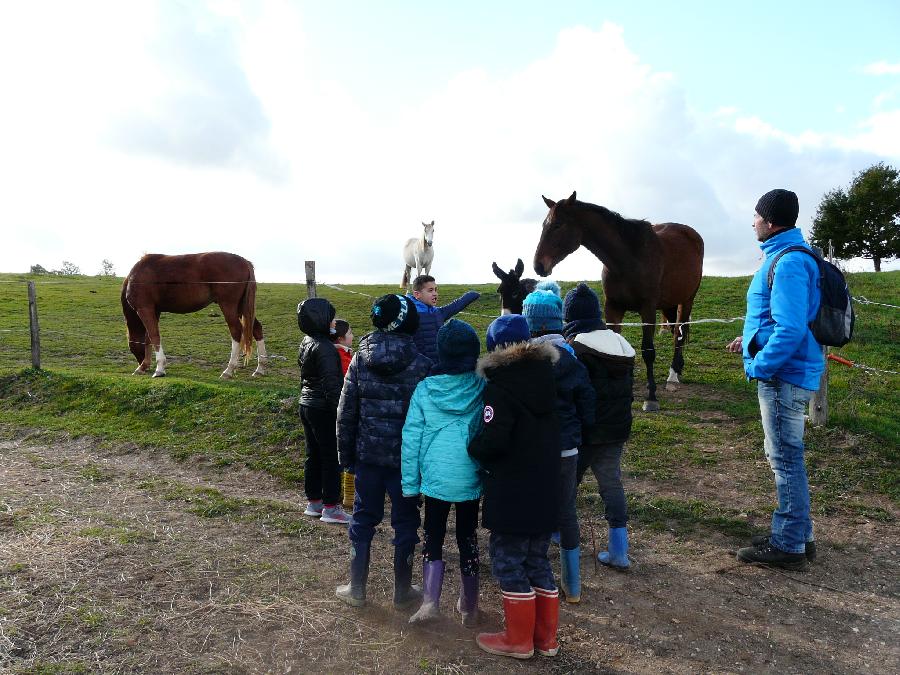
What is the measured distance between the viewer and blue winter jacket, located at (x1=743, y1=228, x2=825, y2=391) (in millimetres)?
4293

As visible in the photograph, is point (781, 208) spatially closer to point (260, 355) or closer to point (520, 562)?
point (520, 562)

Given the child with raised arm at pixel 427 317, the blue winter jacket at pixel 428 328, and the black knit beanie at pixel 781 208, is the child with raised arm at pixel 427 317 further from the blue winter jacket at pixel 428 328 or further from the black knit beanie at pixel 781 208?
the black knit beanie at pixel 781 208

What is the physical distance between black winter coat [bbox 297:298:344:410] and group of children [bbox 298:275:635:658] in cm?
127

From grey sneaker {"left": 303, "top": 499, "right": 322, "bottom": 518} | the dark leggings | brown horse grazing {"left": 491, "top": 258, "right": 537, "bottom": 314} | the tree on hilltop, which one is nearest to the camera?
the dark leggings

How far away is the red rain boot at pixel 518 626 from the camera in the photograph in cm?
339

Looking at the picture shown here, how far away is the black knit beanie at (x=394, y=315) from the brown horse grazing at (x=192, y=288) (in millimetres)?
8064

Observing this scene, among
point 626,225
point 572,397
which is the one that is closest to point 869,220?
point 626,225

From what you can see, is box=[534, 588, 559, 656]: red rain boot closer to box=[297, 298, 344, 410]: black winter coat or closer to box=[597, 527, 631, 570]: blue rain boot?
box=[597, 527, 631, 570]: blue rain boot

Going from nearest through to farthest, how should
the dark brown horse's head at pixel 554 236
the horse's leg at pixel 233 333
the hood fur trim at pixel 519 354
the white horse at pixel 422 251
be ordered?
the hood fur trim at pixel 519 354, the dark brown horse's head at pixel 554 236, the horse's leg at pixel 233 333, the white horse at pixel 422 251

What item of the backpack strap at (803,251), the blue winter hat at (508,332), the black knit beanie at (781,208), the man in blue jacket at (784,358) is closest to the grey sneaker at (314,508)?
the blue winter hat at (508,332)

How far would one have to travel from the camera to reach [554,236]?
7.93 metres

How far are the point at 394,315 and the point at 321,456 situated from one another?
217 centimetres

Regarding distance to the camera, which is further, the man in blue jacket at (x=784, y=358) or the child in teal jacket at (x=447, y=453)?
the man in blue jacket at (x=784, y=358)

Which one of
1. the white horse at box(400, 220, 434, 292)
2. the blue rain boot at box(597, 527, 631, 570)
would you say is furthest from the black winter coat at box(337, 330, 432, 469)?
the white horse at box(400, 220, 434, 292)
